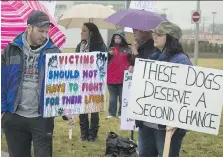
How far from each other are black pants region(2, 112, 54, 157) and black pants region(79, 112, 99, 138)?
2810 mm

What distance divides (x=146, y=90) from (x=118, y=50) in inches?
173

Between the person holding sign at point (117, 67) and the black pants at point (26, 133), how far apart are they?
13.2 feet

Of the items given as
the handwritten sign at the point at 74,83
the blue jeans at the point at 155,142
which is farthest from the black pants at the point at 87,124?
the blue jeans at the point at 155,142

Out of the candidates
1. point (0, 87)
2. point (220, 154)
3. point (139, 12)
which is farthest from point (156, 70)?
point (220, 154)

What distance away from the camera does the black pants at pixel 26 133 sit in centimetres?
368

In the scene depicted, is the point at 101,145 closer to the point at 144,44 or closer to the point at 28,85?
the point at 144,44

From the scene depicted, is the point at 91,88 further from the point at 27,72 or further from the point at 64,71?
the point at 27,72

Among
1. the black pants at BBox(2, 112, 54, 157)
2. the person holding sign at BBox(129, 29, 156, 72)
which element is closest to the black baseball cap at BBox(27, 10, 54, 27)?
the black pants at BBox(2, 112, 54, 157)

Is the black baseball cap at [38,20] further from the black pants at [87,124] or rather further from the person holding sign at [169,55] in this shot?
the black pants at [87,124]

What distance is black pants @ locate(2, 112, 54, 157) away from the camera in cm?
368

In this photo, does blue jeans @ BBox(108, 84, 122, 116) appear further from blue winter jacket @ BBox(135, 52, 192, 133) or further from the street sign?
the street sign

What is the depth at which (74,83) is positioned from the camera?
4312mm

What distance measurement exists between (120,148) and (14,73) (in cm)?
247

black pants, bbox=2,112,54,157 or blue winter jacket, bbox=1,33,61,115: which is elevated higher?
blue winter jacket, bbox=1,33,61,115
